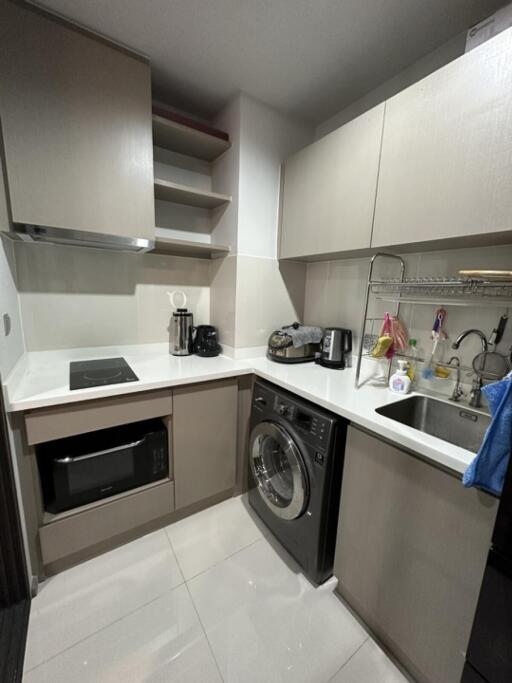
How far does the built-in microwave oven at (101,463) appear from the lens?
1.25 meters

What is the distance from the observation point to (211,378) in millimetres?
1495

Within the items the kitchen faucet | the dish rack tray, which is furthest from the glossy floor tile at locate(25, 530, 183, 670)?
the dish rack tray

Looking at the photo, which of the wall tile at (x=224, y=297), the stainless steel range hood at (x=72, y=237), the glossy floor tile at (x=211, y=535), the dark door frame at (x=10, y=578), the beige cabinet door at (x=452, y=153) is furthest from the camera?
the wall tile at (x=224, y=297)

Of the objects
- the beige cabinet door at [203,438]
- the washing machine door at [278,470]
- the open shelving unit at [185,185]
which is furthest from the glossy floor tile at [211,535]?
the open shelving unit at [185,185]

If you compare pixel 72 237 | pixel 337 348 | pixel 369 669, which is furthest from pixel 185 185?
pixel 369 669

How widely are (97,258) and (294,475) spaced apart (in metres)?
1.61

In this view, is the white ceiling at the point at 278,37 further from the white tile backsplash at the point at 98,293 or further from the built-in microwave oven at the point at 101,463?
the built-in microwave oven at the point at 101,463

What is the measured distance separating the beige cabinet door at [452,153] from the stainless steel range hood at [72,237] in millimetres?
1201

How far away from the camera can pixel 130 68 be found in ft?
4.30

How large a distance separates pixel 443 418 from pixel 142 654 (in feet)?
4.95

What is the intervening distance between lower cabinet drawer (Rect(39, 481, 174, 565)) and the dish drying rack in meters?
1.20

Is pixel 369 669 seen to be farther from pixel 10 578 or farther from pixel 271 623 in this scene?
pixel 10 578

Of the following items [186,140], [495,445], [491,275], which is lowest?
[495,445]

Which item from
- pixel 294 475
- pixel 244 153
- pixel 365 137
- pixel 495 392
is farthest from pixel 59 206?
pixel 495 392
